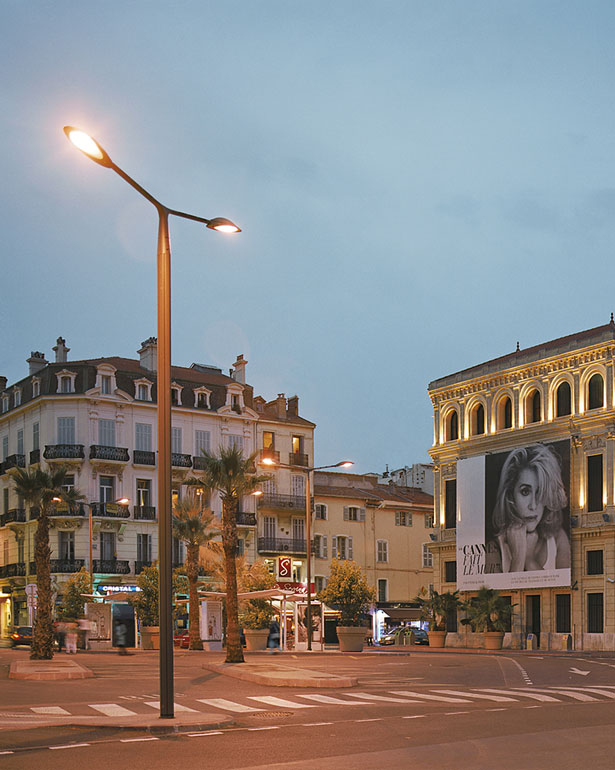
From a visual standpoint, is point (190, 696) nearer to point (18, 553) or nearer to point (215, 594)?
point (215, 594)

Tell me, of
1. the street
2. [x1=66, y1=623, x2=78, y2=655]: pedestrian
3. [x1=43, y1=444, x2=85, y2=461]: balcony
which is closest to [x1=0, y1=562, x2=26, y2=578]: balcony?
[x1=43, y1=444, x2=85, y2=461]: balcony

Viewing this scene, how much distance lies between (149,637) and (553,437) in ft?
79.2

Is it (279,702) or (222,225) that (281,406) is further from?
(222,225)

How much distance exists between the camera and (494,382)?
6469 cm

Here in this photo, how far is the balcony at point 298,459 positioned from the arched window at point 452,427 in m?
13.5

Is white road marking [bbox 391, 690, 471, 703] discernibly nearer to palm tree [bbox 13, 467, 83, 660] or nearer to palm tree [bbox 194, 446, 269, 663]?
palm tree [bbox 194, 446, 269, 663]

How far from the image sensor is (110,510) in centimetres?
6925

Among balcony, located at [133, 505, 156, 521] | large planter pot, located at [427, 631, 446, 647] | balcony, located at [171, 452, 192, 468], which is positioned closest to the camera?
large planter pot, located at [427, 631, 446, 647]

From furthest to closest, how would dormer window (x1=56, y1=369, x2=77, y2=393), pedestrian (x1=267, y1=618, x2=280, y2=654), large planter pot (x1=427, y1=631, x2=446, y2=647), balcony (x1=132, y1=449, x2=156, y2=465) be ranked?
balcony (x1=132, y1=449, x2=156, y2=465)
dormer window (x1=56, y1=369, x2=77, y2=393)
large planter pot (x1=427, y1=631, x2=446, y2=647)
pedestrian (x1=267, y1=618, x2=280, y2=654)

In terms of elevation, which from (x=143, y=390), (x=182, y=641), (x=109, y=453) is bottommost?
(x=182, y=641)

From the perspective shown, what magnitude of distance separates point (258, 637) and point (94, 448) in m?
22.2

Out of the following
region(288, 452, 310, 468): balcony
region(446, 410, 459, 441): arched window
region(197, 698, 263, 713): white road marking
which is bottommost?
region(197, 698, 263, 713): white road marking

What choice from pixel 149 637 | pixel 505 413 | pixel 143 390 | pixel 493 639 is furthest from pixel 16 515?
pixel 493 639

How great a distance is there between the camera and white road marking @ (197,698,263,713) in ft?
59.9
